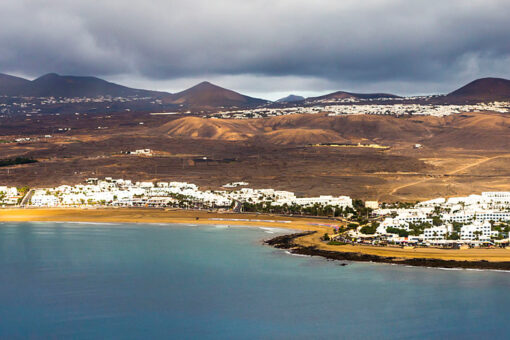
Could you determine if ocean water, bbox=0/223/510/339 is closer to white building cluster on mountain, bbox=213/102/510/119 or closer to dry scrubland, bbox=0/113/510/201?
dry scrubland, bbox=0/113/510/201

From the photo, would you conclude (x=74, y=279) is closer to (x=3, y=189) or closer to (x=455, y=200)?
(x=455, y=200)

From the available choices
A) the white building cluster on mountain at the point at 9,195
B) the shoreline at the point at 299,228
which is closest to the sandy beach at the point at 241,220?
the shoreline at the point at 299,228

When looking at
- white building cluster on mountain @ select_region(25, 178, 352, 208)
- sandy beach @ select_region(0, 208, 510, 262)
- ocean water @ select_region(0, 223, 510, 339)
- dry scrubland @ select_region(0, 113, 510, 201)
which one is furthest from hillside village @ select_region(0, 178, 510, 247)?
ocean water @ select_region(0, 223, 510, 339)

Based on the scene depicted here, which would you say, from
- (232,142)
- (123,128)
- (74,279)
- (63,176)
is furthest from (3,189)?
(123,128)

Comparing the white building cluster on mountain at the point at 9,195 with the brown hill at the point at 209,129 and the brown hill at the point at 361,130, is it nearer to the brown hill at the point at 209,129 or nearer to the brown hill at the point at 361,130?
the brown hill at the point at 361,130

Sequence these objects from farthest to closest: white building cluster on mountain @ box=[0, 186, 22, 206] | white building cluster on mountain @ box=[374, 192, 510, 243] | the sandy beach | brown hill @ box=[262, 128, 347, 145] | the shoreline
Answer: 1. brown hill @ box=[262, 128, 347, 145]
2. white building cluster on mountain @ box=[0, 186, 22, 206]
3. white building cluster on mountain @ box=[374, 192, 510, 243]
4. the sandy beach
5. the shoreline

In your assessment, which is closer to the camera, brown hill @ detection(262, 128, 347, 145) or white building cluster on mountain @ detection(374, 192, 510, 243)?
white building cluster on mountain @ detection(374, 192, 510, 243)
